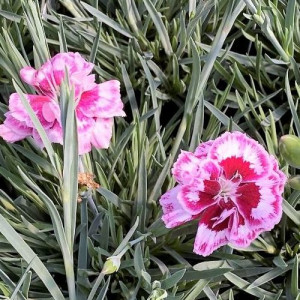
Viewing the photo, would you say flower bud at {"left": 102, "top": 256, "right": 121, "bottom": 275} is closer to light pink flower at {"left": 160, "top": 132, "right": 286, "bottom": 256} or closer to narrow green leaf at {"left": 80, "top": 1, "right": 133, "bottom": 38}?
light pink flower at {"left": 160, "top": 132, "right": 286, "bottom": 256}

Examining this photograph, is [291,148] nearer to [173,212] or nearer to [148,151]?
[173,212]

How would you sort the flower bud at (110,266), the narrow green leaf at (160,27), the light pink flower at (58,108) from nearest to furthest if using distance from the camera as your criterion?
1. the flower bud at (110,266)
2. the light pink flower at (58,108)
3. the narrow green leaf at (160,27)

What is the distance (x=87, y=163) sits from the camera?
0.93 metres

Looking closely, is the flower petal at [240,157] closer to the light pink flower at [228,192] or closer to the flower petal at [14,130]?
the light pink flower at [228,192]

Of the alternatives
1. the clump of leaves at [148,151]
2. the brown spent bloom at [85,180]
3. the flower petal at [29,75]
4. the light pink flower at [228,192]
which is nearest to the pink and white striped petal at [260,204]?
the light pink flower at [228,192]

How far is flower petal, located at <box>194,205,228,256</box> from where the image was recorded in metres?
0.69

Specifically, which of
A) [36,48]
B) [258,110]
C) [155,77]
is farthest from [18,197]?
[258,110]

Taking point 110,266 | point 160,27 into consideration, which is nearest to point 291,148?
point 110,266

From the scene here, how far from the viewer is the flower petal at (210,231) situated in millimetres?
693

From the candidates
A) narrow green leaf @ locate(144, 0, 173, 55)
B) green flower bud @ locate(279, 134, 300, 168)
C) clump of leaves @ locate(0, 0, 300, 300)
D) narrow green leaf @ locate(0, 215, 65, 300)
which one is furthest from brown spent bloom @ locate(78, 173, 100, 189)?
narrow green leaf @ locate(144, 0, 173, 55)

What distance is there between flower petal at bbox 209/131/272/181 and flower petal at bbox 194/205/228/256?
47 mm

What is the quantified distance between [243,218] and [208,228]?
4 centimetres

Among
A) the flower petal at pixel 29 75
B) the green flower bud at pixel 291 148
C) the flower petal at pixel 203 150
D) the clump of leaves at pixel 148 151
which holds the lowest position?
the clump of leaves at pixel 148 151

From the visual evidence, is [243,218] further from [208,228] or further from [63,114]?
[63,114]
